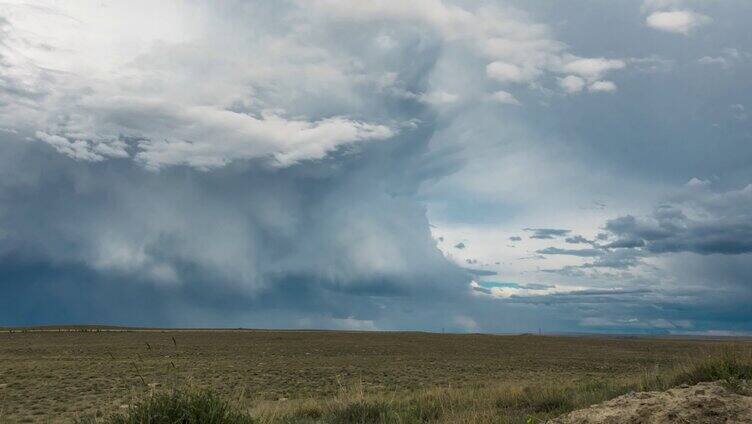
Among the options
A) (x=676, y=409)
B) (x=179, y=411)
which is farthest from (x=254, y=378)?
(x=676, y=409)

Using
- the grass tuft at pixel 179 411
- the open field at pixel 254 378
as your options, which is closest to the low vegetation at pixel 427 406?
the grass tuft at pixel 179 411

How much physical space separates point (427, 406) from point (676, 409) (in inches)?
267

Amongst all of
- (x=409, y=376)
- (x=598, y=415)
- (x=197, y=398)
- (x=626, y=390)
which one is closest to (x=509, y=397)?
(x=626, y=390)

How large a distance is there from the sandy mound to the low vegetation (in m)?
1.51

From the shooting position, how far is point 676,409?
7172mm

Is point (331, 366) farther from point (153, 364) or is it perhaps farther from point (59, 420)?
point (59, 420)

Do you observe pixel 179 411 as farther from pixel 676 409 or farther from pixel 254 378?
pixel 254 378

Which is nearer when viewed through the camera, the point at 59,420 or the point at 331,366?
the point at 59,420

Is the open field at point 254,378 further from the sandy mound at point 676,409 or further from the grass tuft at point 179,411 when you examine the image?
the sandy mound at point 676,409

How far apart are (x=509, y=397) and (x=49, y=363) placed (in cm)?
3813

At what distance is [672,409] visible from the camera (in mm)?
7199

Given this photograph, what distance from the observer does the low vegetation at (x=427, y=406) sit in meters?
7.90

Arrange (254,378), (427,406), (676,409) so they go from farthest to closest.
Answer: (254,378)
(427,406)
(676,409)

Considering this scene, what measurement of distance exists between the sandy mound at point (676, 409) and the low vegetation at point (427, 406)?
4.95 feet
